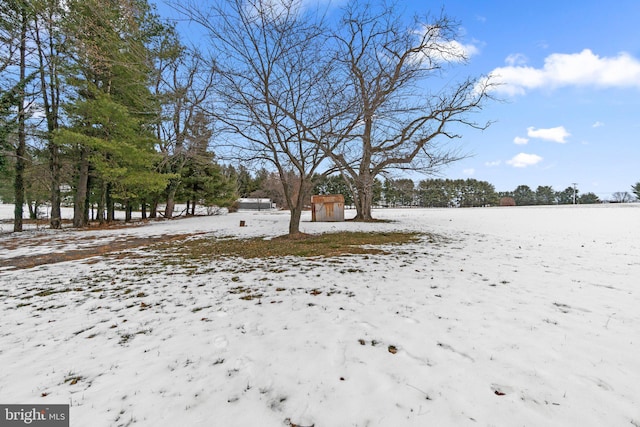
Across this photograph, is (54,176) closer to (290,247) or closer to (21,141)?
(21,141)

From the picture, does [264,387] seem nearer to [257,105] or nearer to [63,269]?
[63,269]

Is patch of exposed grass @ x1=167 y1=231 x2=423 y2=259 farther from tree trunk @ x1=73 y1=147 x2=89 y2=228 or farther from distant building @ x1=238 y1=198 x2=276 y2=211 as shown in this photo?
distant building @ x1=238 y1=198 x2=276 y2=211

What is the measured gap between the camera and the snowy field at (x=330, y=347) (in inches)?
67.5

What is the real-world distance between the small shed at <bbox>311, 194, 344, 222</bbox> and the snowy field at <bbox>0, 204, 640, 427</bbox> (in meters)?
11.7

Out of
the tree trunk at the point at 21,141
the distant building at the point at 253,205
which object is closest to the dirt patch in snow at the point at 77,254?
the tree trunk at the point at 21,141

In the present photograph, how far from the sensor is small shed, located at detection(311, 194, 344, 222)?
54.1 feet

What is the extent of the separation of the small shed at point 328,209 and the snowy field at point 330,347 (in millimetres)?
11670

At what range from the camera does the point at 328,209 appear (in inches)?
653

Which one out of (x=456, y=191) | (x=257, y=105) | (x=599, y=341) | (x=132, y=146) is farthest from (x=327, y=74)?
(x=456, y=191)

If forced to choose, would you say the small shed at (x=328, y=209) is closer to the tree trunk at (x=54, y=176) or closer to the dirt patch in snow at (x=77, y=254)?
the dirt patch in snow at (x=77, y=254)

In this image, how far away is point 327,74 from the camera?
282 inches

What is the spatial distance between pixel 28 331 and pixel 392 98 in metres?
8.66

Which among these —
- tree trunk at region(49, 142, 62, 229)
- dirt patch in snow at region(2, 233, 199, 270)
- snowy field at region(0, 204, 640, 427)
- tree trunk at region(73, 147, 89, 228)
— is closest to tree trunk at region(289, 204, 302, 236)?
dirt patch in snow at region(2, 233, 199, 270)

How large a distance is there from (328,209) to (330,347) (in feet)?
46.8
